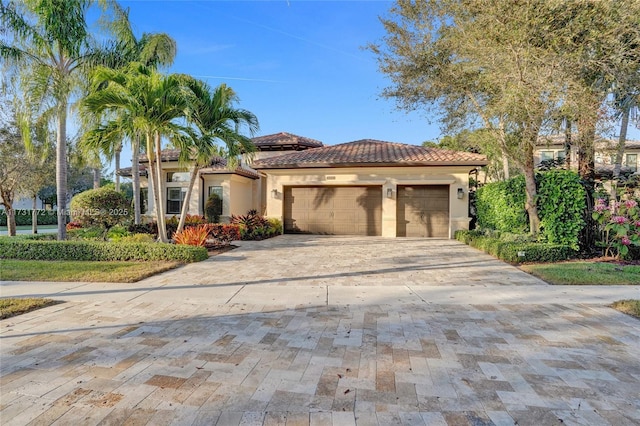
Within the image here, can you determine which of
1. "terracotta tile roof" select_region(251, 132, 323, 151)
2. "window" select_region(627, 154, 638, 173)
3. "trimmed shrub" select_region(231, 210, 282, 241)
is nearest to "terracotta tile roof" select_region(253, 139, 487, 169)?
"trimmed shrub" select_region(231, 210, 282, 241)

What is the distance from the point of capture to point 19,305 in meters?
4.49

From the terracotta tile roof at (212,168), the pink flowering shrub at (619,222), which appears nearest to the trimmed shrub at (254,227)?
the terracotta tile roof at (212,168)

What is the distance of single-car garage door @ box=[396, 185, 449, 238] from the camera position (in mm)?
14391

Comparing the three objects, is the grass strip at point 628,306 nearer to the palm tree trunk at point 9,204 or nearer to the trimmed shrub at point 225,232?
the trimmed shrub at point 225,232

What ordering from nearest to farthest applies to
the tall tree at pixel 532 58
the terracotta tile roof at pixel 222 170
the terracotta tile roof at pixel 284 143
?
the tall tree at pixel 532 58 < the terracotta tile roof at pixel 222 170 < the terracotta tile roof at pixel 284 143

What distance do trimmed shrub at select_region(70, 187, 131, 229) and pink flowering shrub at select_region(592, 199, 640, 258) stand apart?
14.9 metres

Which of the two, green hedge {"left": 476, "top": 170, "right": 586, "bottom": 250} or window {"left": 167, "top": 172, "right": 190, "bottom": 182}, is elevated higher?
window {"left": 167, "top": 172, "right": 190, "bottom": 182}

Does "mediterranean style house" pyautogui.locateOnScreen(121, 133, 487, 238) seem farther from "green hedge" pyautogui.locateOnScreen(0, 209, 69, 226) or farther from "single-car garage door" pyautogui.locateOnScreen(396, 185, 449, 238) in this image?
"green hedge" pyautogui.locateOnScreen(0, 209, 69, 226)

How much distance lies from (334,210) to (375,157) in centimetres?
309

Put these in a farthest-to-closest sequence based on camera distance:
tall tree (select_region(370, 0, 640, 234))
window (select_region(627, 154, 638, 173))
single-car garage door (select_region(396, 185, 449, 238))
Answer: window (select_region(627, 154, 638, 173)) → single-car garage door (select_region(396, 185, 449, 238)) → tall tree (select_region(370, 0, 640, 234))

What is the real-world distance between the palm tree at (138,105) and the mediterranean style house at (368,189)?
16.1 feet

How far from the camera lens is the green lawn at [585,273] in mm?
5992

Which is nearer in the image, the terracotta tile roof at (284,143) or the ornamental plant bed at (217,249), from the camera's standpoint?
the ornamental plant bed at (217,249)

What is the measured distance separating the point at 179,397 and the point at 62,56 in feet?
39.4
